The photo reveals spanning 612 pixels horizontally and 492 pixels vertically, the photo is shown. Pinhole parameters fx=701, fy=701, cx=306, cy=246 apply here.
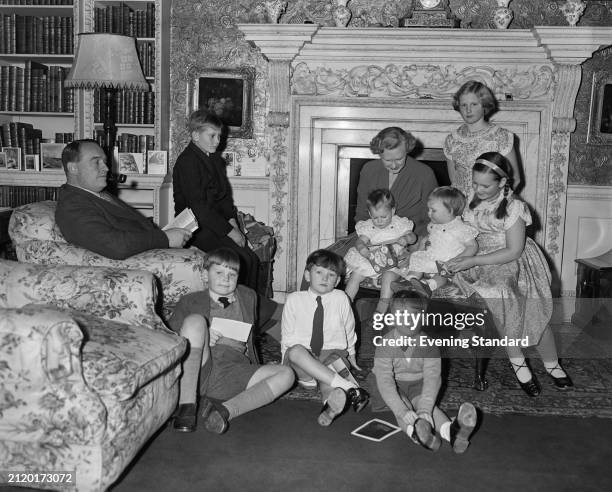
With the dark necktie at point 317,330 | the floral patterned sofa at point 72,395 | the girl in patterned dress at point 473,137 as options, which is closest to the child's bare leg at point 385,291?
the dark necktie at point 317,330

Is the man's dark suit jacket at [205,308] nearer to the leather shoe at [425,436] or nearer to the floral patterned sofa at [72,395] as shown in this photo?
the floral patterned sofa at [72,395]

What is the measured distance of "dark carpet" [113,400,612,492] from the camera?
2.32 m

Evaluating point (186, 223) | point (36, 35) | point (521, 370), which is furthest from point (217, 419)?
point (36, 35)

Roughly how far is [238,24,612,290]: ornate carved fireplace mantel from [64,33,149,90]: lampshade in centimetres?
99

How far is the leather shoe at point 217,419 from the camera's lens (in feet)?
8.75

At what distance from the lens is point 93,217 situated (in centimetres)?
322

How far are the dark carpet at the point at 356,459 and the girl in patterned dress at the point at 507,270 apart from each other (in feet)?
1.75

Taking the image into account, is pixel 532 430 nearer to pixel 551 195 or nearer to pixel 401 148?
pixel 401 148

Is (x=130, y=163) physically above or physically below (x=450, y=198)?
above

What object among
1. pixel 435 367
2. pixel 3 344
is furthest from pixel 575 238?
pixel 3 344

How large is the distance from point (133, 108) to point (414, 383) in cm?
321

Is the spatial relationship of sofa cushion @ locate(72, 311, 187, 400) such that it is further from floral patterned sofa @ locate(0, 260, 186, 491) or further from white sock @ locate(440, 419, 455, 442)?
white sock @ locate(440, 419, 455, 442)

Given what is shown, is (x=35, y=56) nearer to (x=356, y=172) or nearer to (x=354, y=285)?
(x=356, y=172)

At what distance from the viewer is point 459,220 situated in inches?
134
